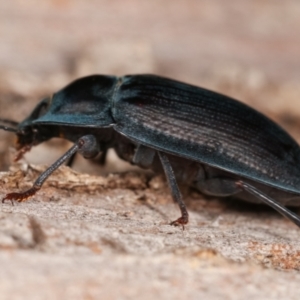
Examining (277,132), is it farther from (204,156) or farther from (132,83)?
(132,83)

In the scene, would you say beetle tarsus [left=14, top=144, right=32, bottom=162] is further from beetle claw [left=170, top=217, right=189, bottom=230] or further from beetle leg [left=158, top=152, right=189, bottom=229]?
beetle claw [left=170, top=217, right=189, bottom=230]

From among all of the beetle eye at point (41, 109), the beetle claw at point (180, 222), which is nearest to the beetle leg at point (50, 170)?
the beetle eye at point (41, 109)

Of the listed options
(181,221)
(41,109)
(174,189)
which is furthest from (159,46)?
(181,221)

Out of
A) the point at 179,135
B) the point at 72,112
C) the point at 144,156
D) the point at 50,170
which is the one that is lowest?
the point at 50,170

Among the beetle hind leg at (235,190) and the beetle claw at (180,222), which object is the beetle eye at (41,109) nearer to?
the beetle hind leg at (235,190)

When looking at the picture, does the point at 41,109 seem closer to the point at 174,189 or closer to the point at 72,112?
the point at 72,112

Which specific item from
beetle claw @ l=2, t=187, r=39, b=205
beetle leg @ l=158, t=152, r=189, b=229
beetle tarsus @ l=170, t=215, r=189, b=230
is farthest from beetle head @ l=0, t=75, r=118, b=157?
beetle tarsus @ l=170, t=215, r=189, b=230

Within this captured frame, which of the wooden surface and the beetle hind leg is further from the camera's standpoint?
the beetle hind leg

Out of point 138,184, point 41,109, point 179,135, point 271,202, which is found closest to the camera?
point 271,202
